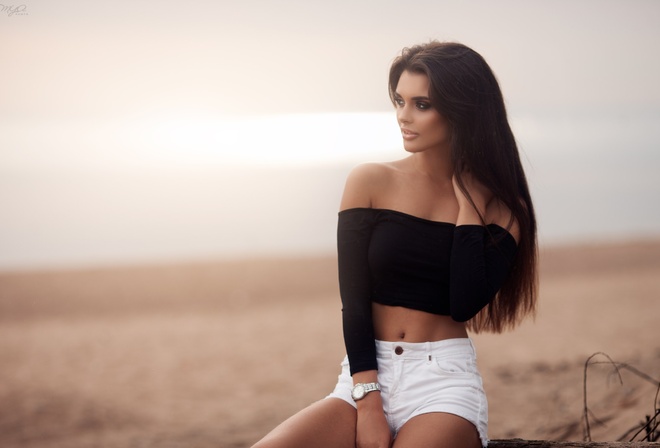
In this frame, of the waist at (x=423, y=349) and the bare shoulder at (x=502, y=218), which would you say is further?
the bare shoulder at (x=502, y=218)

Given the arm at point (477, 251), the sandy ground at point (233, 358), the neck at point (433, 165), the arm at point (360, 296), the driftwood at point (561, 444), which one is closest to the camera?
the arm at point (360, 296)

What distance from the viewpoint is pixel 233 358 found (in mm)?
12469

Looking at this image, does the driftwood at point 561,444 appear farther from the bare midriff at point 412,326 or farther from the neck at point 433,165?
the neck at point 433,165

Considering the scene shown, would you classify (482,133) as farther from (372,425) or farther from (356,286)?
(372,425)

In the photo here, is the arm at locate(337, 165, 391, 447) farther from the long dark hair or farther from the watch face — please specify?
the long dark hair

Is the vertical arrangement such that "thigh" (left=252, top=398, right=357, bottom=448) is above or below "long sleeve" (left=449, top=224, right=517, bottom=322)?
below

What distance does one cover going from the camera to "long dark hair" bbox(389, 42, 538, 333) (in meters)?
3.00

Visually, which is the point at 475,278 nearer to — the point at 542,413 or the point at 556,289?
the point at 542,413

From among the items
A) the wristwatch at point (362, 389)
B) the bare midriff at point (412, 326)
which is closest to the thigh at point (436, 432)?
the wristwatch at point (362, 389)

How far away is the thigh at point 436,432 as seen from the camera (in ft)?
8.43

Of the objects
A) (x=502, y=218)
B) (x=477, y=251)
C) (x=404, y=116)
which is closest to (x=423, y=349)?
(x=477, y=251)

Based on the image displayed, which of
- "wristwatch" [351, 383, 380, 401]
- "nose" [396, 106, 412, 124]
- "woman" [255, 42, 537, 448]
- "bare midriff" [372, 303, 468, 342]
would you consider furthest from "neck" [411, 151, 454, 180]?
"wristwatch" [351, 383, 380, 401]

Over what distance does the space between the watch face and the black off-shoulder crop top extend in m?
0.07

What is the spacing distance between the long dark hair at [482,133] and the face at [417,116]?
0.03 meters
